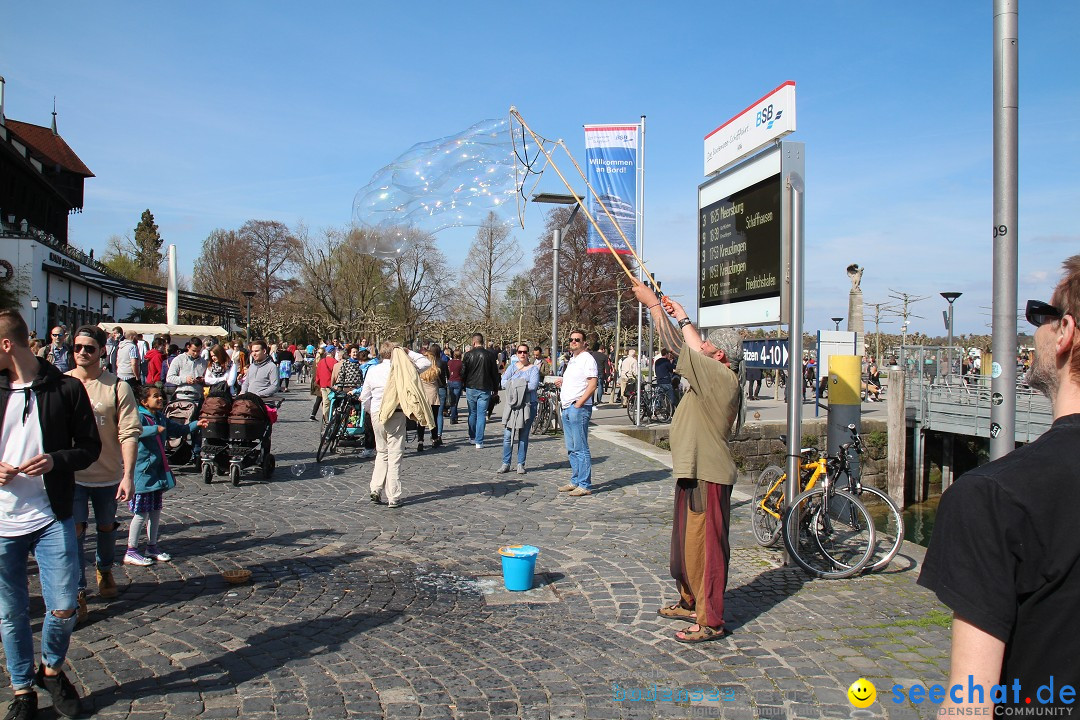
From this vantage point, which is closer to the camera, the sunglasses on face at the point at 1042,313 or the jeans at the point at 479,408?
the sunglasses on face at the point at 1042,313

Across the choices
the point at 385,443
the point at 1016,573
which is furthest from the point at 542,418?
the point at 1016,573

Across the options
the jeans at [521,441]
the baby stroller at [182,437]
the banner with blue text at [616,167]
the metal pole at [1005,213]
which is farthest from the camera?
the banner with blue text at [616,167]

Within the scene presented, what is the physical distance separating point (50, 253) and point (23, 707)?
3749 cm

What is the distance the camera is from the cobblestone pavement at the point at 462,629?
4031mm

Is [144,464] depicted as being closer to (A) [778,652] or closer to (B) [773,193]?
(A) [778,652]

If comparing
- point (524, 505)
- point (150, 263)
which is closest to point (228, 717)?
point (524, 505)

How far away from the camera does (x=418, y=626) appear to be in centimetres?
513

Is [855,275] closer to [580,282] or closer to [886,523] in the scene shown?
[886,523]

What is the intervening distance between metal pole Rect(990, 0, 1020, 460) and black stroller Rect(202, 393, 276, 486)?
8.24 m

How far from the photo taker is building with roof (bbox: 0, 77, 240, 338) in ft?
107

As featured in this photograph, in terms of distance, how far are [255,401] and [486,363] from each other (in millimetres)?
4986

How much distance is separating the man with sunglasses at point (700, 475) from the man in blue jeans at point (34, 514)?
3.30m

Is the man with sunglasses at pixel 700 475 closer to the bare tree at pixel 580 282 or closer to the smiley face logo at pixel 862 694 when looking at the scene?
the smiley face logo at pixel 862 694

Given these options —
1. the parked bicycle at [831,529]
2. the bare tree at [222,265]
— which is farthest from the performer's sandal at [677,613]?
the bare tree at [222,265]
